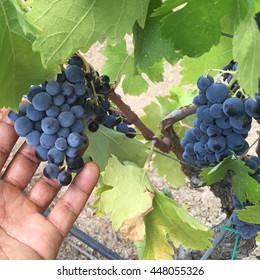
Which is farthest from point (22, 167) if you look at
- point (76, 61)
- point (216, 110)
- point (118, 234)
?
point (118, 234)

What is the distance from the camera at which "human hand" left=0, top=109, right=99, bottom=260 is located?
36.5 inches

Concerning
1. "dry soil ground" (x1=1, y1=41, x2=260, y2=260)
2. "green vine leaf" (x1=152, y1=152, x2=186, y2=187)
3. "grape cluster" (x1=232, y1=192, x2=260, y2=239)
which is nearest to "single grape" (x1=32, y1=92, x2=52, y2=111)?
"grape cluster" (x1=232, y1=192, x2=260, y2=239)

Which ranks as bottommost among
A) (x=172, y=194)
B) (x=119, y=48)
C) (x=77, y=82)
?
(x=172, y=194)

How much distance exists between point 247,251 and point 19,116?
72 cm

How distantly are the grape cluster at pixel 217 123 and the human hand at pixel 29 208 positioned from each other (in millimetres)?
224

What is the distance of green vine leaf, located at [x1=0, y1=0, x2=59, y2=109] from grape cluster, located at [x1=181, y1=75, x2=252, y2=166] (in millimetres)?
271

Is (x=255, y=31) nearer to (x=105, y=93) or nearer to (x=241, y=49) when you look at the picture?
(x=241, y=49)

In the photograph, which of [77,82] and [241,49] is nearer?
[241,49]

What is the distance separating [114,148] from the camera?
969mm

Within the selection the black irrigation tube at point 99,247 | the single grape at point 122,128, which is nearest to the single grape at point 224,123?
the single grape at point 122,128

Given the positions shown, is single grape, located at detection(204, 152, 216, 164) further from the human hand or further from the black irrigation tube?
the black irrigation tube

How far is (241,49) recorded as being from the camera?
57 centimetres

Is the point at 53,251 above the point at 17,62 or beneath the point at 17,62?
beneath

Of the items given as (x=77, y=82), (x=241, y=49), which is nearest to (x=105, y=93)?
(x=77, y=82)
